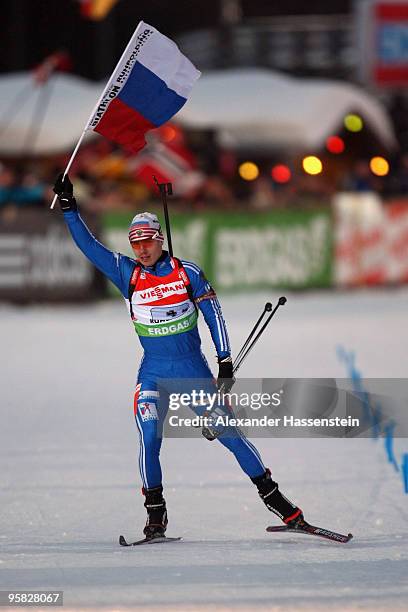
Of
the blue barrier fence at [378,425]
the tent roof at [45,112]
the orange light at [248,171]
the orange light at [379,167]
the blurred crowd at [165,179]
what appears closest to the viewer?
the blue barrier fence at [378,425]

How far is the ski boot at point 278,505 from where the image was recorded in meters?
7.23

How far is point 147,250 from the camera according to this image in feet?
23.7

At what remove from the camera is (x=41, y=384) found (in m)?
13.4

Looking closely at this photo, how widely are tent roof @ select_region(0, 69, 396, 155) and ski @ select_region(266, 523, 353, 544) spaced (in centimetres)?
1664

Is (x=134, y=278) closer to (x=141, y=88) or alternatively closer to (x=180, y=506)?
(x=141, y=88)

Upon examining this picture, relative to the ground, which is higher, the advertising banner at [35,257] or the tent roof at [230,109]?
the tent roof at [230,109]

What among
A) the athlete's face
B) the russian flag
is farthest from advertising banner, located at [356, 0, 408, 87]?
the athlete's face

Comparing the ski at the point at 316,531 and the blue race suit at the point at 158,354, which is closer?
the ski at the point at 316,531

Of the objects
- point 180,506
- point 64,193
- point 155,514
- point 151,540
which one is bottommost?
point 151,540

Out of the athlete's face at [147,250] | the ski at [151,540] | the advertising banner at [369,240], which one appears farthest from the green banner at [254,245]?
the ski at [151,540]

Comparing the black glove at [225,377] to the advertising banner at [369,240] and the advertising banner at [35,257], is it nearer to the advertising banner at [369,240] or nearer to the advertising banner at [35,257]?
the advertising banner at [35,257]

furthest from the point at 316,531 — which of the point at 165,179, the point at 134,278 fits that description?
the point at 165,179

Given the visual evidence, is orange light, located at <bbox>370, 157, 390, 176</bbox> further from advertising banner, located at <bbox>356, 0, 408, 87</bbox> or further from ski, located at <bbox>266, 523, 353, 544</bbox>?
ski, located at <bbox>266, 523, 353, 544</bbox>

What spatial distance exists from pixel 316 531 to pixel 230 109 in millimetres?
17835
